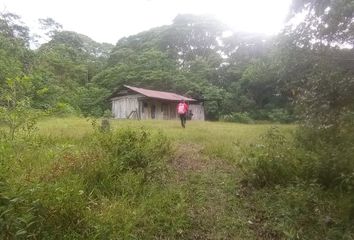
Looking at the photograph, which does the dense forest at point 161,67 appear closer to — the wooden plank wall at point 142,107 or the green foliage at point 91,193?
the wooden plank wall at point 142,107

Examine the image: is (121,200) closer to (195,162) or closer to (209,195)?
(209,195)

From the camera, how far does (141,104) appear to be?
30484mm

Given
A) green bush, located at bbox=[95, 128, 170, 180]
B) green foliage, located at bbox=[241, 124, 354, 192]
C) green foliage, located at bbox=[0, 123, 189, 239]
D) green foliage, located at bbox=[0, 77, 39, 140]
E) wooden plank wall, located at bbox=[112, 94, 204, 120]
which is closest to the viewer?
green foliage, located at bbox=[0, 123, 189, 239]

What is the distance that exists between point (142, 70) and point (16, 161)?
33.4 metres

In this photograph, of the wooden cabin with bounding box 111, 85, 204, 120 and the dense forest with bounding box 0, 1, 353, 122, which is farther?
the wooden cabin with bounding box 111, 85, 204, 120

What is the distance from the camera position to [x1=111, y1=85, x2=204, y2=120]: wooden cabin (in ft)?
99.3

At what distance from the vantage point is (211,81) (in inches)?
1596

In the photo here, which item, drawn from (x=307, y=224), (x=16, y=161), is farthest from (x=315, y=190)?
(x=16, y=161)

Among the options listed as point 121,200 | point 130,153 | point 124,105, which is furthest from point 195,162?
point 124,105

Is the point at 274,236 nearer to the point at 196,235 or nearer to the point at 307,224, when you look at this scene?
the point at 307,224

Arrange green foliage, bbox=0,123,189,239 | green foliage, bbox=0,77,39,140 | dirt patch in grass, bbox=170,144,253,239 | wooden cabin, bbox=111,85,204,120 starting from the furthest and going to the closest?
wooden cabin, bbox=111,85,204,120, green foliage, bbox=0,77,39,140, dirt patch in grass, bbox=170,144,253,239, green foliage, bbox=0,123,189,239

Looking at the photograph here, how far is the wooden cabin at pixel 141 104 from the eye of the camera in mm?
30266

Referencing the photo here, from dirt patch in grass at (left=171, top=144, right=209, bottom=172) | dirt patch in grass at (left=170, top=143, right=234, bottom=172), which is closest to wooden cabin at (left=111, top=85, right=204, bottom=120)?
dirt patch in grass at (left=171, top=144, right=209, bottom=172)

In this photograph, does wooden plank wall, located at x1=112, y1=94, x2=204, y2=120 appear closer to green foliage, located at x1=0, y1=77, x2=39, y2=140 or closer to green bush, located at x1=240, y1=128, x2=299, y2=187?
green foliage, located at x1=0, y1=77, x2=39, y2=140
